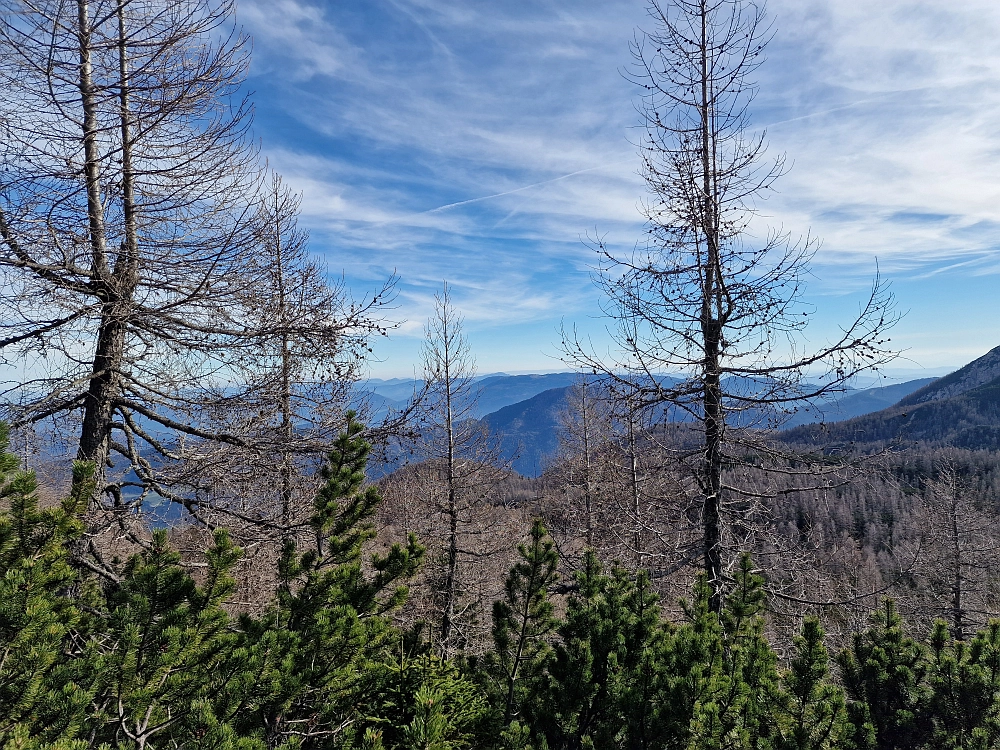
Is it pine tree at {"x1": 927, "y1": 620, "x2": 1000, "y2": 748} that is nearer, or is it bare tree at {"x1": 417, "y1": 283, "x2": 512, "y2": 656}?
pine tree at {"x1": 927, "y1": 620, "x2": 1000, "y2": 748}

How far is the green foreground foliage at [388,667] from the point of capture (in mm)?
2281

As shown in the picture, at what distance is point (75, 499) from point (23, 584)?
1.55 feet

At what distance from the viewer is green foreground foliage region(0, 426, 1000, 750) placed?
7.48 feet

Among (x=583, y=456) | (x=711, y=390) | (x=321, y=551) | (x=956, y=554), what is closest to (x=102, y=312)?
(x=321, y=551)

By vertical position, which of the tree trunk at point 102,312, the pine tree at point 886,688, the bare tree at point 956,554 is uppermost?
the tree trunk at point 102,312

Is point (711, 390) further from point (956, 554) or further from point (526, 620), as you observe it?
point (956, 554)

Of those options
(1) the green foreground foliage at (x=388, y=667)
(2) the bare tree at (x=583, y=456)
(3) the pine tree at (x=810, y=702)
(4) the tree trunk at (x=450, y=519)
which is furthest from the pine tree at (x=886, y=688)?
(2) the bare tree at (x=583, y=456)

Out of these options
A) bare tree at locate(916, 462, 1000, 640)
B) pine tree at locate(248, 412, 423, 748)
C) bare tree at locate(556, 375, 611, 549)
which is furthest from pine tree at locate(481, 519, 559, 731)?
bare tree at locate(916, 462, 1000, 640)

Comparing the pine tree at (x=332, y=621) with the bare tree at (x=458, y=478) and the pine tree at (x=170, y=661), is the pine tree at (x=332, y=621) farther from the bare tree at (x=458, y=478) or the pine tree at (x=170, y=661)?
the bare tree at (x=458, y=478)

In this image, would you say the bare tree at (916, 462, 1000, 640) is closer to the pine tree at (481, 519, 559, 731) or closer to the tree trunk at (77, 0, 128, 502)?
the pine tree at (481, 519, 559, 731)

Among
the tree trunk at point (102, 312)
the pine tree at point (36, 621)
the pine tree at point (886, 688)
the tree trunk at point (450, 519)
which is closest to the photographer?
the pine tree at point (36, 621)

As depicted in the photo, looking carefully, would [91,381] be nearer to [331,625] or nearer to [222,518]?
[222,518]

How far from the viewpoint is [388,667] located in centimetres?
351

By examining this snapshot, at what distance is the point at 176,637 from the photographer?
2410 millimetres
